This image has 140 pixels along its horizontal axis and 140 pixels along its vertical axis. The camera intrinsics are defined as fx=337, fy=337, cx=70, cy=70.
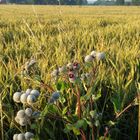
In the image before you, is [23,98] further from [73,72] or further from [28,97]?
[73,72]

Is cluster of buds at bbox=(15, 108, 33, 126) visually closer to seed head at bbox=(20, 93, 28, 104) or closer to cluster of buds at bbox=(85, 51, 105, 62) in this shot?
seed head at bbox=(20, 93, 28, 104)

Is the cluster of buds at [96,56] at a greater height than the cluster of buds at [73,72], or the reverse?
the cluster of buds at [96,56]

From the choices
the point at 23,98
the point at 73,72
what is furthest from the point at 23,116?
the point at 73,72

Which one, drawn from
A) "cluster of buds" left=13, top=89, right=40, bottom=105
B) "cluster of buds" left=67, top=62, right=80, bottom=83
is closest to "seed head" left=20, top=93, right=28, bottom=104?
"cluster of buds" left=13, top=89, right=40, bottom=105

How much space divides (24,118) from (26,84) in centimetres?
69

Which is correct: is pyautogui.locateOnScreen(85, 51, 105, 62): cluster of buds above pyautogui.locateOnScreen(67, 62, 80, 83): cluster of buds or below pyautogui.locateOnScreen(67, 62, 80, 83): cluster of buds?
above

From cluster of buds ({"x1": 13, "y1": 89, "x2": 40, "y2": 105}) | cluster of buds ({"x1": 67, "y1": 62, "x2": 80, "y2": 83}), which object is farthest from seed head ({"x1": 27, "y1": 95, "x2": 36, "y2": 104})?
cluster of buds ({"x1": 67, "y1": 62, "x2": 80, "y2": 83})

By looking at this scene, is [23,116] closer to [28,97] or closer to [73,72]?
[28,97]

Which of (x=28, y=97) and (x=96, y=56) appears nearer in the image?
(x=28, y=97)

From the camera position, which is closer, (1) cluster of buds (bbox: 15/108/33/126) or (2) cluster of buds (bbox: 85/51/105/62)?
(1) cluster of buds (bbox: 15/108/33/126)

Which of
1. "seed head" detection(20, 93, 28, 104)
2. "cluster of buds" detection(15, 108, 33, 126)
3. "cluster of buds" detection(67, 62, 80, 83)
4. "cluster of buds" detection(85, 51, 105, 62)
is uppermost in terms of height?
"cluster of buds" detection(85, 51, 105, 62)

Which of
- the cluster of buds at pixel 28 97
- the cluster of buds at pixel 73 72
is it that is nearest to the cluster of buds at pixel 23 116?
the cluster of buds at pixel 28 97

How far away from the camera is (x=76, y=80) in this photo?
2.67 feet

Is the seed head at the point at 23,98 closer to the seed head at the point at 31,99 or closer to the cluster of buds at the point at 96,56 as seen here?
the seed head at the point at 31,99
